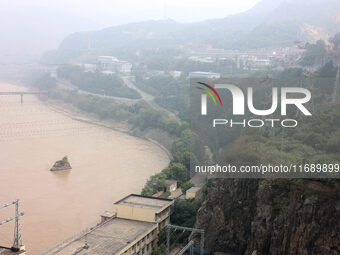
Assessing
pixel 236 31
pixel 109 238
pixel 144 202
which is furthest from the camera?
pixel 236 31

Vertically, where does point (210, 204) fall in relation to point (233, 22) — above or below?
below

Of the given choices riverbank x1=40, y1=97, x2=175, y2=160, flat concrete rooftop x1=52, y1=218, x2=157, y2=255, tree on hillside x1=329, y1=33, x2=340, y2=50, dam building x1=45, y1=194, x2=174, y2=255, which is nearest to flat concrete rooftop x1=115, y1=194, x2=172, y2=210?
dam building x1=45, y1=194, x2=174, y2=255

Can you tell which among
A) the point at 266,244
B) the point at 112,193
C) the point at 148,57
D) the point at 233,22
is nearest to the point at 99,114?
the point at 112,193

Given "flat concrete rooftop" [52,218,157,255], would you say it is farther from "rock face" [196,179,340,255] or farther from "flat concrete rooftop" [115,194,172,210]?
"rock face" [196,179,340,255]

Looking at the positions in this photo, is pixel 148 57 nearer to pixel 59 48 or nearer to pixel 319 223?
pixel 59 48

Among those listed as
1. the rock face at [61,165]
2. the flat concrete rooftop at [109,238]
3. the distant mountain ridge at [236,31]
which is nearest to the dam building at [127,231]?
the flat concrete rooftop at [109,238]

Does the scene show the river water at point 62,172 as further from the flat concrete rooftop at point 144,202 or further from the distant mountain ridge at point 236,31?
the distant mountain ridge at point 236,31

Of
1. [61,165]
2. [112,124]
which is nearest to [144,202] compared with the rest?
[61,165]

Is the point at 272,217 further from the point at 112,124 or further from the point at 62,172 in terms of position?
the point at 112,124
